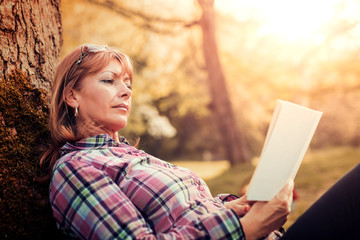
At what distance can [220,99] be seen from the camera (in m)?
8.86

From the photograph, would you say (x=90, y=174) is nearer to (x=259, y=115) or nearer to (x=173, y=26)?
(x=173, y=26)

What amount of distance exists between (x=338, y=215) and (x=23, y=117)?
1.61 meters

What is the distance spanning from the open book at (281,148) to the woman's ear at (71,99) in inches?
45.2

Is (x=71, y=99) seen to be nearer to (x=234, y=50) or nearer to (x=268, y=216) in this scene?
(x=268, y=216)

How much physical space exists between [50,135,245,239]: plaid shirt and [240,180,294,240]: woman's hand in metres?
0.05

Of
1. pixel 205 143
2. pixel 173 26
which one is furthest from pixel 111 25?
pixel 205 143

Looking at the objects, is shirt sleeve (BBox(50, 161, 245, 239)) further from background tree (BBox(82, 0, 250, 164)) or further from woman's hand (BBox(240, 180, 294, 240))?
background tree (BBox(82, 0, 250, 164))

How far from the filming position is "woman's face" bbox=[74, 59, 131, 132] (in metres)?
1.77

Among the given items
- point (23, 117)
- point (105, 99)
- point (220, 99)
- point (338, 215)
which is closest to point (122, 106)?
point (105, 99)

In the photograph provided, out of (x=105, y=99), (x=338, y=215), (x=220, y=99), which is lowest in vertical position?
(x=220, y=99)

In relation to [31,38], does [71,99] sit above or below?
below

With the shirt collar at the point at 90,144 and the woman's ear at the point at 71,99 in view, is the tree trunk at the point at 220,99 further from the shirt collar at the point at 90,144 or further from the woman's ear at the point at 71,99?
the shirt collar at the point at 90,144

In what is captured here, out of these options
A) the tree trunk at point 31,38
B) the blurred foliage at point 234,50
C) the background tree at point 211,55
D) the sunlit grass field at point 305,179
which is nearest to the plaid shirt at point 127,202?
the tree trunk at point 31,38

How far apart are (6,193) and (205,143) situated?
1991 cm
